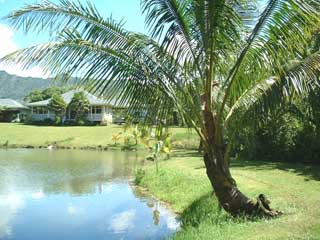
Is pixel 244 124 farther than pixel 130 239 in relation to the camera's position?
No

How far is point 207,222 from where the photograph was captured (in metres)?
10.6

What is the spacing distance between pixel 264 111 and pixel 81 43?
159 inches

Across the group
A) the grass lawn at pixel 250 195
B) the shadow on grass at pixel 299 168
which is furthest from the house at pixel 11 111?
the shadow on grass at pixel 299 168

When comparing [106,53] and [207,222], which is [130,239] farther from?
[106,53]

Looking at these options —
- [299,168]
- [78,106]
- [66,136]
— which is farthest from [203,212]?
[78,106]

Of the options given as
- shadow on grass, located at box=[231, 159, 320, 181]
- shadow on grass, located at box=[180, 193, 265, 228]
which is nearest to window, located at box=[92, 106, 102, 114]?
shadow on grass, located at box=[231, 159, 320, 181]

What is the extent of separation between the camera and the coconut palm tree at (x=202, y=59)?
890 centimetres

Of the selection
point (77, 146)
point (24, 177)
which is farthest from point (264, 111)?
point (77, 146)

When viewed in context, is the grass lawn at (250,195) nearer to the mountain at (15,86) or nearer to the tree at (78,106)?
the tree at (78,106)

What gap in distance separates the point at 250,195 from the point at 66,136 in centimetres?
3709

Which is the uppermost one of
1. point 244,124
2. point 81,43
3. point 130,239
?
point 81,43

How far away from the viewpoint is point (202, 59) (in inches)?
384

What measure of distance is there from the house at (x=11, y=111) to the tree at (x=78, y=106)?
44.8 ft

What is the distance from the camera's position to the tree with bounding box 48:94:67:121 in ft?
204
